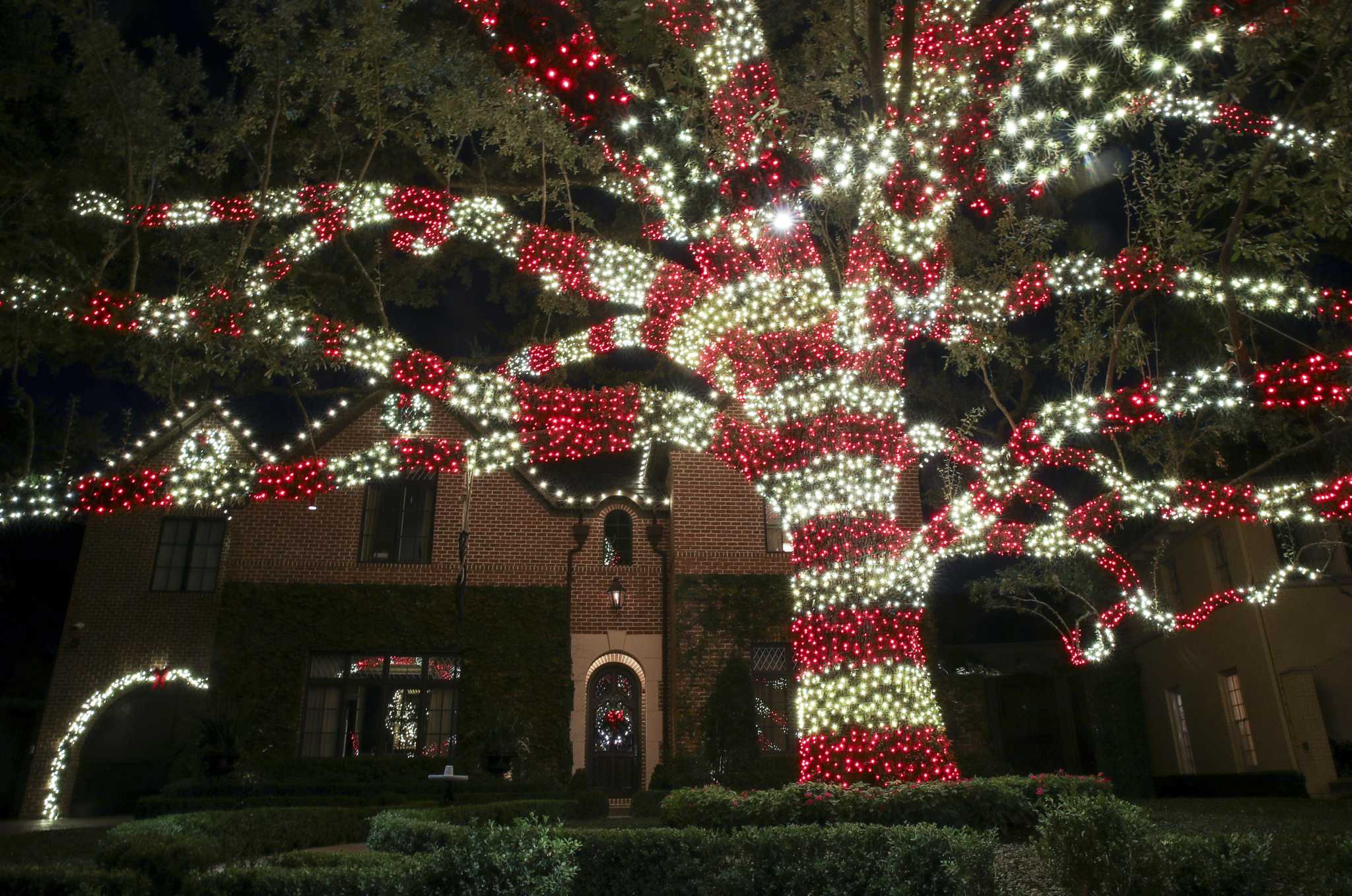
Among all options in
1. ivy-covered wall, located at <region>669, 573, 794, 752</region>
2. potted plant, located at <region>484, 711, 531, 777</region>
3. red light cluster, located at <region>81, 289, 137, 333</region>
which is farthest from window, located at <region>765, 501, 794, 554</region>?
red light cluster, located at <region>81, 289, 137, 333</region>

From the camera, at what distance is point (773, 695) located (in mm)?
Answer: 14719

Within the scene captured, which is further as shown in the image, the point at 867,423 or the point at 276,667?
the point at 276,667

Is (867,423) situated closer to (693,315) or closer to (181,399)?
(693,315)

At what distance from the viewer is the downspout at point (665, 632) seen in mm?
14648

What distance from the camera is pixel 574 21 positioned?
303 inches

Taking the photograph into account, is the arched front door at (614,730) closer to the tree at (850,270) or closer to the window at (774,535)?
the window at (774,535)

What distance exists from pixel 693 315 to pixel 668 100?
7.08ft

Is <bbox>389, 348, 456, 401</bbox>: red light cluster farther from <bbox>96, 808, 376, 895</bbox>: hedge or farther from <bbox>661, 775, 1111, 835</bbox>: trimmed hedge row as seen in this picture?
<bbox>661, 775, 1111, 835</bbox>: trimmed hedge row

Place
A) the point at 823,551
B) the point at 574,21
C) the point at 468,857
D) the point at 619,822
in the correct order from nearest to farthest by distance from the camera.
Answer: the point at 468,857, the point at 574,21, the point at 823,551, the point at 619,822

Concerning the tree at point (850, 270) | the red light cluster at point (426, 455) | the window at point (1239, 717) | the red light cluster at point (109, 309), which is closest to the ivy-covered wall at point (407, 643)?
the tree at point (850, 270)

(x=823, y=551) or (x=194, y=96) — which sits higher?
(x=194, y=96)

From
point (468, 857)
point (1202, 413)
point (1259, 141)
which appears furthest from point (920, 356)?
point (468, 857)

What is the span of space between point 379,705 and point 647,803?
490 cm

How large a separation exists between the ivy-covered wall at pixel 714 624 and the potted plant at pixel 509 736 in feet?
7.76
